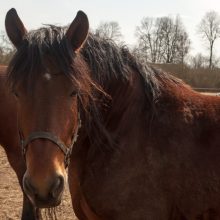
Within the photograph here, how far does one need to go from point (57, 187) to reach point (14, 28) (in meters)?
1.26

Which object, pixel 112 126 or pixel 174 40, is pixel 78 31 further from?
pixel 174 40

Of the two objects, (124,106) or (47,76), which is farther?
(124,106)

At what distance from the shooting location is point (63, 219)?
205 inches

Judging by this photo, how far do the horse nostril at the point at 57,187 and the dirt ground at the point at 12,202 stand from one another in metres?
3.24

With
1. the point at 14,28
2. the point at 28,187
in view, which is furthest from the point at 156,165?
the point at 14,28

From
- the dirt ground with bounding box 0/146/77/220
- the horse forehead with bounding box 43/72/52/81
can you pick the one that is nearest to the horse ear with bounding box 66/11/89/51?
the horse forehead with bounding box 43/72/52/81

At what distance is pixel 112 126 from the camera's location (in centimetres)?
299

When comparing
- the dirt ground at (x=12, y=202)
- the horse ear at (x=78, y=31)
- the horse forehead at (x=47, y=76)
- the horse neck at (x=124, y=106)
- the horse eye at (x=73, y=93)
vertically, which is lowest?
the dirt ground at (x=12, y=202)

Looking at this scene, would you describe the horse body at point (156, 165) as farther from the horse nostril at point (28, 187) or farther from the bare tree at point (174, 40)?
Result: the bare tree at point (174, 40)

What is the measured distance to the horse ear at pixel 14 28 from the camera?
267 cm

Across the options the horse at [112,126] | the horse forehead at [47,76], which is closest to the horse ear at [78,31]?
the horse at [112,126]

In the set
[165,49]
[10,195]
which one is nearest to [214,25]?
[165,49]

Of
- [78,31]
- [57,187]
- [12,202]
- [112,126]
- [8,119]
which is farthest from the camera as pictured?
[12,202]

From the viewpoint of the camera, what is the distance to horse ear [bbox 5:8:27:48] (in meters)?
2.67
